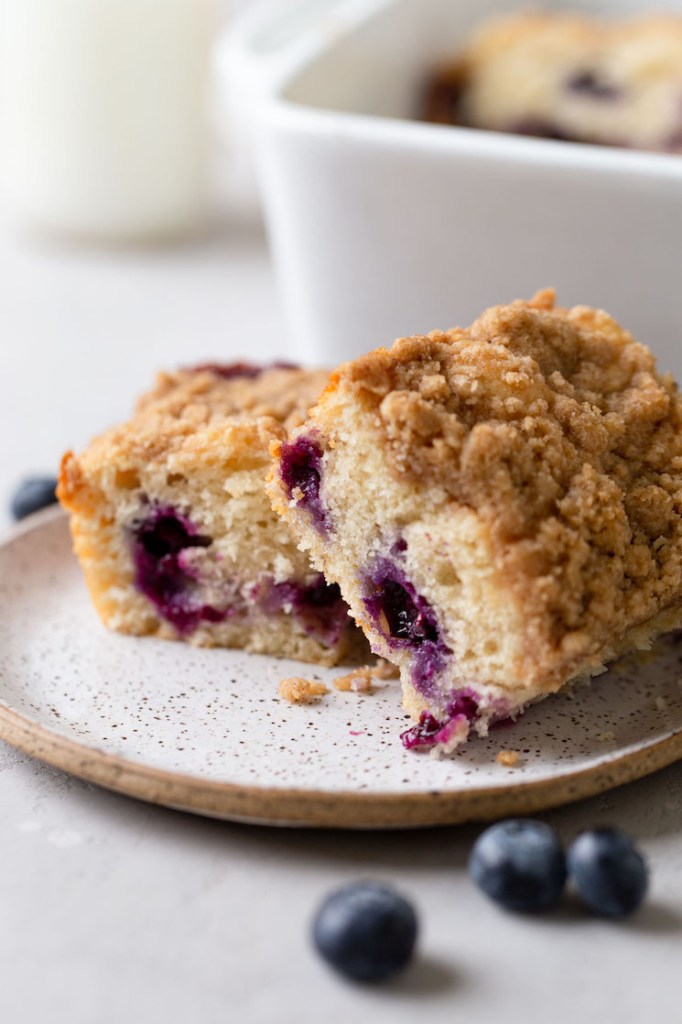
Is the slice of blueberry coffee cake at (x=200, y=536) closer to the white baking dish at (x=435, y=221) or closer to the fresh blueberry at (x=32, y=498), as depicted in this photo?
the fresh blueberry at (x=32, y=498)

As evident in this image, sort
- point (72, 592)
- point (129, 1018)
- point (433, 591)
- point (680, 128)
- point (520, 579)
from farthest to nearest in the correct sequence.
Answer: point (680, 128), point (72, 592), point (433, 591), point (520, 579), point (129, 1018)

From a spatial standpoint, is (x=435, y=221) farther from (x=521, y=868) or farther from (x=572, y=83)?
(x=521, y=868)

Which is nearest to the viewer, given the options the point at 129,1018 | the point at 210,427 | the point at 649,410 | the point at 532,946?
the point at 129,1018

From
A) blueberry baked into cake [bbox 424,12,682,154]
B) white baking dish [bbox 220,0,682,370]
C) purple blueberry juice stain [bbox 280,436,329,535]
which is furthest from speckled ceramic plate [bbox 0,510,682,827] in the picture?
blueberry baked into cake [bbox 424,12,682,154]

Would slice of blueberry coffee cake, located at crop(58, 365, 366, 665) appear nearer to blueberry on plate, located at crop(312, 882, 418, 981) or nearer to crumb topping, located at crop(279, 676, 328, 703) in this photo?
crumb topping, located at crop(279, 676, 328, 703)

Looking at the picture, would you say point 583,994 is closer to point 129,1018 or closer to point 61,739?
point 129,1018

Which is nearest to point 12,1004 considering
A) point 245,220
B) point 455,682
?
point 455,682

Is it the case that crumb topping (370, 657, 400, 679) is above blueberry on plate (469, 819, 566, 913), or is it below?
below
